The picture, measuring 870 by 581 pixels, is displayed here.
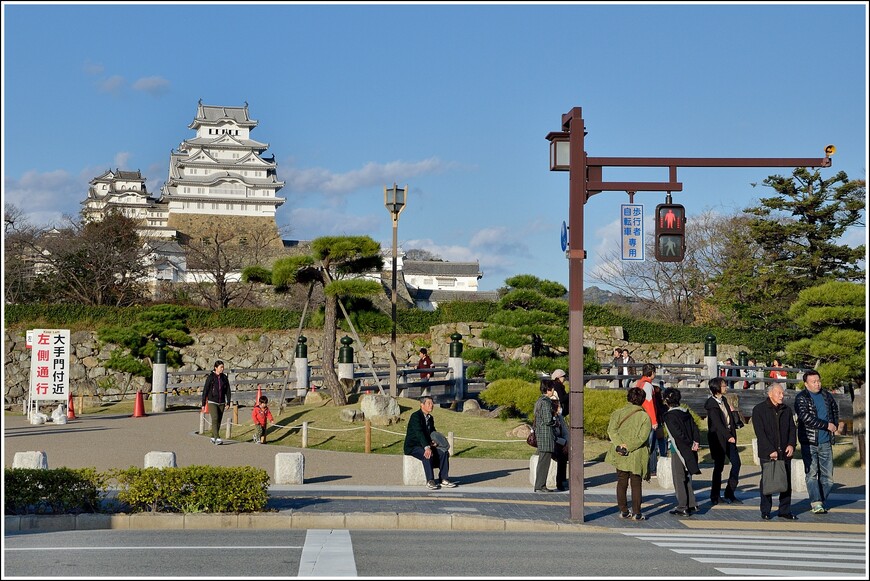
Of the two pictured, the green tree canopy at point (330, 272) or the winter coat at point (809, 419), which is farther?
the green tree canopy at point (330, 272)

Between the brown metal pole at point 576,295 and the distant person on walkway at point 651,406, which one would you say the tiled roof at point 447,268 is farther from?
the brown metal pole at point 576,295

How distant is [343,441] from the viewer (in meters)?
21.9

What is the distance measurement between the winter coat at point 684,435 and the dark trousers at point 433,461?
12.8 feet

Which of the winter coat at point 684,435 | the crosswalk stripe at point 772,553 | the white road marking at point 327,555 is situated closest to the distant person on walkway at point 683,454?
the winter coat at point 684,435

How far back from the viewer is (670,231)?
13359 millimetres

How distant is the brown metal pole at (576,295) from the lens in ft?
41.4

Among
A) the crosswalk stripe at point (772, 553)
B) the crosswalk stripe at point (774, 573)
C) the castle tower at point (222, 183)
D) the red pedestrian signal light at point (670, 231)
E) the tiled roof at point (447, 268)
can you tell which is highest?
the castle tower at point (222, 183)

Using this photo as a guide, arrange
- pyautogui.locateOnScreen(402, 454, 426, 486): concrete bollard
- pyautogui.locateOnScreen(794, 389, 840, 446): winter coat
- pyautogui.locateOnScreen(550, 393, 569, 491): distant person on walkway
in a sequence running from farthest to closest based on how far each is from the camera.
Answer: pyautogui.locateOnScreen(402, 454, 426, 486): concrete bollard
pyautogui.locateOnScreen(550, 393, 569, 491): distant person on walkway
pyautogui.locateOnScreen(794, 389, 840, 446): winter coat

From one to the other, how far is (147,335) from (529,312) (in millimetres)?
16609

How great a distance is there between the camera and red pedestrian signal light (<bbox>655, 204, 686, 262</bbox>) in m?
13.3

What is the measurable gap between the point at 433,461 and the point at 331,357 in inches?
441

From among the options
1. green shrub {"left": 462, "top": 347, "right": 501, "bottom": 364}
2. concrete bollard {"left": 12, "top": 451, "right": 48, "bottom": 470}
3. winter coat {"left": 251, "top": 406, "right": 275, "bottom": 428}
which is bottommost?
concrete bollard {"left": 12, "top": 451, "right": 48, "bottom": 470}

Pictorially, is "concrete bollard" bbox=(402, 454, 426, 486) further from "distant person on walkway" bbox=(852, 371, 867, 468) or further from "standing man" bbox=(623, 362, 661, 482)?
"distant person on walkway" bbox=(852, 371, 867, 468)

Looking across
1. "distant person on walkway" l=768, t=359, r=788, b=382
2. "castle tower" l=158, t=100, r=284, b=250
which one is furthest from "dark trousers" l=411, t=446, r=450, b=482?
"castle tower" l=158, t=100, r=284, b=250
